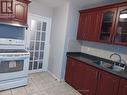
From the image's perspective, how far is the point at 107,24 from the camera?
259 cm

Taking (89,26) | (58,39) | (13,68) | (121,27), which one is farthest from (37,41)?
(121,27)

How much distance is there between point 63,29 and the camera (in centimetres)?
334

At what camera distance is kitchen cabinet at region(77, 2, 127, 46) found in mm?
2289

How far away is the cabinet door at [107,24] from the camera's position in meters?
2.44

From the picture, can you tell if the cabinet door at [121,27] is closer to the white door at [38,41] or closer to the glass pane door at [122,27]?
the glass pane door at [122,27]

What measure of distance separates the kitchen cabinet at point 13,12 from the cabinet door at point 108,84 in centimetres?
236

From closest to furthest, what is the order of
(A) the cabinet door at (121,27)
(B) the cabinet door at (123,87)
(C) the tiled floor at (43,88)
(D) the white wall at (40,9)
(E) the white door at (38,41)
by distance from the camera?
(B) the cabinet door at (123,87), (A) the cabinet door at (121,27), (C) the tiled floor at (43,88), (D) the white wall at (40,9), (E) the white door at (38,41)

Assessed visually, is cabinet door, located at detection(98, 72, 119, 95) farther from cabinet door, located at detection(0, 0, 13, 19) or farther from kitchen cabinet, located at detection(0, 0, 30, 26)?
cabinet door, located at detection(0, 0, 13, 19)

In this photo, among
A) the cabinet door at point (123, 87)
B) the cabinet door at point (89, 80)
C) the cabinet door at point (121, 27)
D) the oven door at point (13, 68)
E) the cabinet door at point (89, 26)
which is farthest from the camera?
the cabinet door at point (89, 26)

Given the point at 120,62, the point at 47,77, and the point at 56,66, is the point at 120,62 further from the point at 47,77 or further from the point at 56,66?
the point at 47,77

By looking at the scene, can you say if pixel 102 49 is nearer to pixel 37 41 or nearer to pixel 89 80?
pixel 89 80

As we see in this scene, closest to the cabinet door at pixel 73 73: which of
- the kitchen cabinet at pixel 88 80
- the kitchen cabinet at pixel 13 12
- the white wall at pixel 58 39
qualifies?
the kitchen cabinet at pixel 88 80

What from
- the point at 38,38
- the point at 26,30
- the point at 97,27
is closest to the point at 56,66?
the point at 38,38

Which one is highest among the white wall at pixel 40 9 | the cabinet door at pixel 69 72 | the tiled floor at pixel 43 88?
the white wall at pixel 40 9
